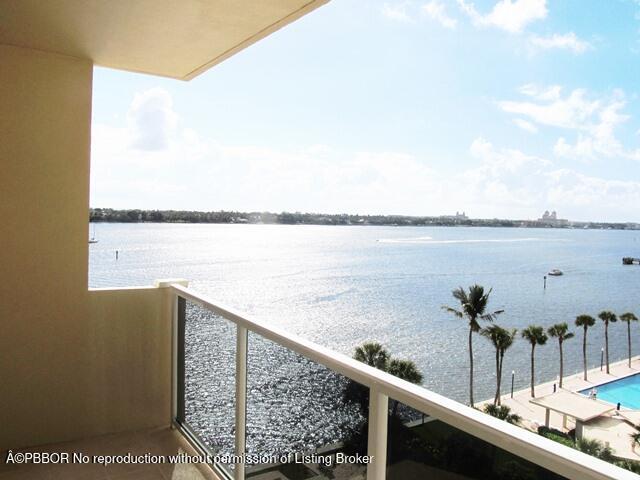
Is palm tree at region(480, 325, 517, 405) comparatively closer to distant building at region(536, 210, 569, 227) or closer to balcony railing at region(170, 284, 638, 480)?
distant building at region(536, 210, 569, 227)

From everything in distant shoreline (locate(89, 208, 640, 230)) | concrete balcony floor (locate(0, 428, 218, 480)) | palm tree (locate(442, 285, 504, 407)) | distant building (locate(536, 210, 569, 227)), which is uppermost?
distant building (locate(536, 210, 569, 227))

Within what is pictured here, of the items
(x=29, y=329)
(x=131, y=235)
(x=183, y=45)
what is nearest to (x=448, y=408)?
(x=183, y=45)

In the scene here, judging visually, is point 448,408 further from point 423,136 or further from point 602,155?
point 602,155

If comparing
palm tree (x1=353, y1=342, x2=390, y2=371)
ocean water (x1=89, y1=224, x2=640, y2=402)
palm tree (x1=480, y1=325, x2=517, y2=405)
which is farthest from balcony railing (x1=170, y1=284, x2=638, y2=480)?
palm tree (x1=480, y1=325, x2=517, y2=405)

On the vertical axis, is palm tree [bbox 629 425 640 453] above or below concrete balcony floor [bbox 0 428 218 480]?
below

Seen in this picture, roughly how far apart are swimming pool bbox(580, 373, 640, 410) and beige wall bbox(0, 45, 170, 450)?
4522cm

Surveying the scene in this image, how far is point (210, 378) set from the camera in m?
2.89

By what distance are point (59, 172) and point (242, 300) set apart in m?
41.1

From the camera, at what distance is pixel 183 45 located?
278cm

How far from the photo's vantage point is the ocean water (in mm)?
40750

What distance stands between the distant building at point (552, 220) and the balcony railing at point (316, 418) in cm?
6111

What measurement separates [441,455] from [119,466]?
2332mm

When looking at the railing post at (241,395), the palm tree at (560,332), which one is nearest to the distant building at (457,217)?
the palm tree at (560,332)

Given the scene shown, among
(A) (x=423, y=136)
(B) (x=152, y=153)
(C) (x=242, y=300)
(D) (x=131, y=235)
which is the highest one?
(A) (x=423, y=136)
